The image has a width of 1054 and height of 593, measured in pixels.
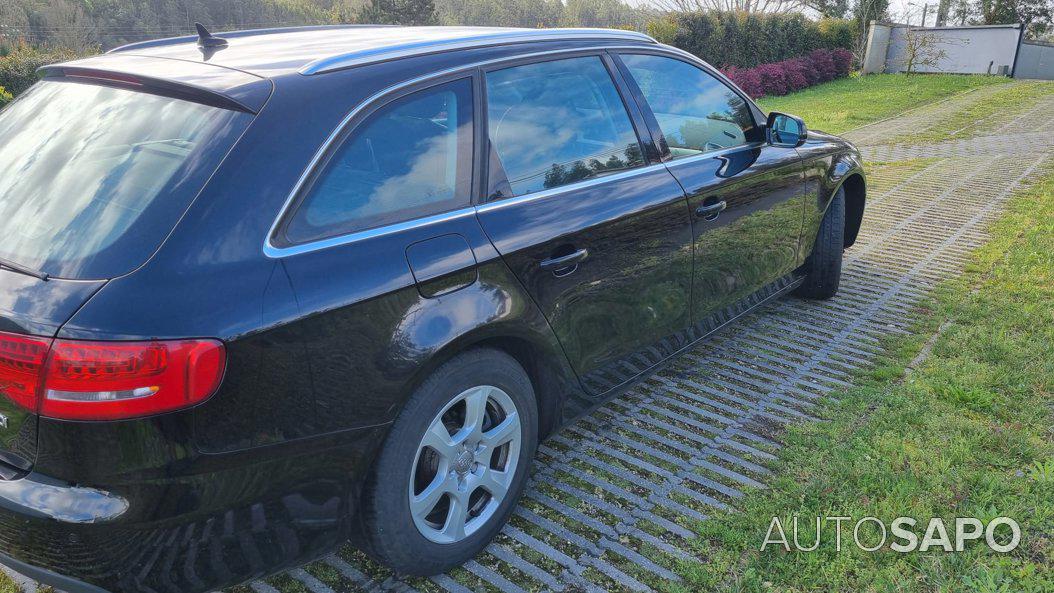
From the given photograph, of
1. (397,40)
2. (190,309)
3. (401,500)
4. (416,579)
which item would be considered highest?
(397,40)

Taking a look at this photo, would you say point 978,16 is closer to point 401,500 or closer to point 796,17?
point 796,17

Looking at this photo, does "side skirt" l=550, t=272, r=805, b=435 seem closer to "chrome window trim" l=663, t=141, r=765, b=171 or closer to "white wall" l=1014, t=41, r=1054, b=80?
"chrome window trim" l=663, t=141, r=765, b=171

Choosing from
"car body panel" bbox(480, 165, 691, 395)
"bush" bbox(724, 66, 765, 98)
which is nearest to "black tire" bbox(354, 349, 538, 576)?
"car body panel" bbox(480, 165, 691, 395)

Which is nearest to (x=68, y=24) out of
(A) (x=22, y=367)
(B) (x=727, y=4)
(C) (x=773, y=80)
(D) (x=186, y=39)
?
(C) (x=773, y=80)

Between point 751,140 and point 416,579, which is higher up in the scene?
point 751,140

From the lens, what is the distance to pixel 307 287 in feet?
6.34

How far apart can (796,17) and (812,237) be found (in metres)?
26.5

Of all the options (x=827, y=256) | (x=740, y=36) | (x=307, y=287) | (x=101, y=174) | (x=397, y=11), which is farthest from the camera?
(x=397, y=11)

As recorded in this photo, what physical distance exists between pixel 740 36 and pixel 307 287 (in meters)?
25.2

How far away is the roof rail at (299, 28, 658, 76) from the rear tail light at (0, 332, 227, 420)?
37.7 inches

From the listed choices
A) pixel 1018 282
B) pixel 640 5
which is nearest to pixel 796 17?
pixel 640 5

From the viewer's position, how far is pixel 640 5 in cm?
4431

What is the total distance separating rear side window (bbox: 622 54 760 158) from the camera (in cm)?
334

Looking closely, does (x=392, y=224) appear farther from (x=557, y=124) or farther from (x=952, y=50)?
(x=952, y=50)
